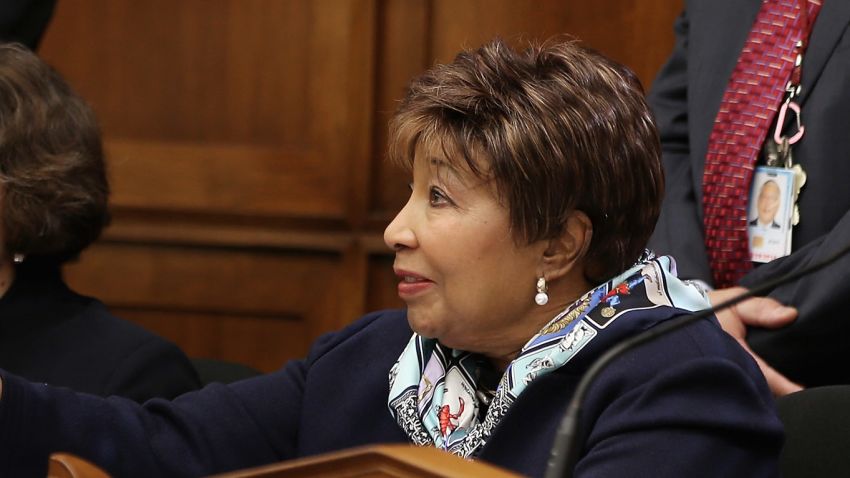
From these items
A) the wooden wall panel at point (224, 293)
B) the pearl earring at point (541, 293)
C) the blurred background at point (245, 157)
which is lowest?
the wooden wall panel at point (224, 293)

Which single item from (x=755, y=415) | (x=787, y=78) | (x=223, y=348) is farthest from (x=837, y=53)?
(x=223, y=348)

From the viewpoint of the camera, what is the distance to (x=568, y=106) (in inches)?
60.0

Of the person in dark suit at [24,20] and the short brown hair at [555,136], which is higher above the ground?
the short brown hair at [555,136]

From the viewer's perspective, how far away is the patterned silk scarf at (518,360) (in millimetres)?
1494

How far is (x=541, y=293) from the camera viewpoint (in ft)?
5.21

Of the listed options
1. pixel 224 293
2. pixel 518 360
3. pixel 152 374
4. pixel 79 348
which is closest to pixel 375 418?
pixel 518 360

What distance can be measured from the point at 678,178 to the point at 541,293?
86 centimetres

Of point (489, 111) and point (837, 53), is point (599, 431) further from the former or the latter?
point (837, 53)

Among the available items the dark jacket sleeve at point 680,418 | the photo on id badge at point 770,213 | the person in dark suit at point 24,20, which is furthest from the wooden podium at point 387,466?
the person in dark suit at point 24,20

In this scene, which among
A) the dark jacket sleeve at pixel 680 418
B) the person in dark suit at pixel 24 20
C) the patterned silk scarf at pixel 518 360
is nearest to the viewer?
the dark jacket sleeve at pixel 680 418

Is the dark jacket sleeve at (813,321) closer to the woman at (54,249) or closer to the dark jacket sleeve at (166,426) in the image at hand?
the dark jacket sleeve at (166,426)

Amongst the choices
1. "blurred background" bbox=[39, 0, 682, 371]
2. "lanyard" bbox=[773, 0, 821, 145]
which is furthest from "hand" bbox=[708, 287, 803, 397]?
"blurred background" bbox=[39, 0, 682, 371]

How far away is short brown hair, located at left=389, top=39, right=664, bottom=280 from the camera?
4.97ft

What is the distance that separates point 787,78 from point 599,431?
1.00 m
